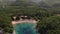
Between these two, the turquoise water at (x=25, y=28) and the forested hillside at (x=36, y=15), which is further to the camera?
the turquoise water at (x=25, y=28)

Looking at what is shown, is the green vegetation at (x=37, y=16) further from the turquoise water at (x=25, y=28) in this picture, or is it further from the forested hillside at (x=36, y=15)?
the turquoise water at (x=25, y=28)

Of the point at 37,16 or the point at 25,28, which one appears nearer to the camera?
the point at 37,16

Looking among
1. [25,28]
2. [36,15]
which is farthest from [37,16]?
[25,28]

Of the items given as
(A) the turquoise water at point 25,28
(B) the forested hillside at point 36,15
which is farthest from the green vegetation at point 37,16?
(A) the turquoise water at point 25,28

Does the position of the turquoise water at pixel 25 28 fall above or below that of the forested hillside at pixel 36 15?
below

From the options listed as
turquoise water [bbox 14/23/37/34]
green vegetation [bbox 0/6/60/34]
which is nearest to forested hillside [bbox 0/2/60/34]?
green vegetation [bbox 0/6/60/34]

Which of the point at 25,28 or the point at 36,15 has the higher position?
the point at 36,15

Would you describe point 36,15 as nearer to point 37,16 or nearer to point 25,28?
point 37,16

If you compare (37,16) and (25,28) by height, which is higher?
(37,16)
